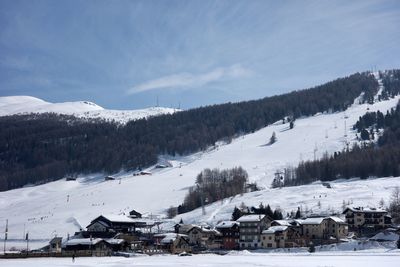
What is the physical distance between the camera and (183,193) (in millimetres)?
130875

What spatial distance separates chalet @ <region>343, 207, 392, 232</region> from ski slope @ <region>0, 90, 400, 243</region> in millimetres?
6829

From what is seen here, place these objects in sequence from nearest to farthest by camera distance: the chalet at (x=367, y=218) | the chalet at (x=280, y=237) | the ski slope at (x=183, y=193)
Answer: the chalet at (x=280, y=237)
the chalet at (x=367, y=218)
the ski slope at (x=183, y=193)

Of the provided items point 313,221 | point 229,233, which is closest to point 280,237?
point 313,221

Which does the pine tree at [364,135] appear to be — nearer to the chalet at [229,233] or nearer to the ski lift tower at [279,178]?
the ski lift tower at [279,178]

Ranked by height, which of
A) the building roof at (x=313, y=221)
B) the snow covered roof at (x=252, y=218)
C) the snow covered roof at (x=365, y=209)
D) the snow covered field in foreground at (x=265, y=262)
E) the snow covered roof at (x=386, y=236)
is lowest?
the snow covered roof at (x=386, y=236)

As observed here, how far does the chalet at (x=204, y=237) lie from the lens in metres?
80.7

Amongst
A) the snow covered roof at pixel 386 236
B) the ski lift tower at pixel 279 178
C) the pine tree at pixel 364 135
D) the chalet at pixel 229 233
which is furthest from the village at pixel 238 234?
the pine tree at pixel 364 135

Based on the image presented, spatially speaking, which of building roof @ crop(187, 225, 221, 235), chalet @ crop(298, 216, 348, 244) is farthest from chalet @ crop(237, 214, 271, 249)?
chalet @ crop(298, 216, 348, 244)

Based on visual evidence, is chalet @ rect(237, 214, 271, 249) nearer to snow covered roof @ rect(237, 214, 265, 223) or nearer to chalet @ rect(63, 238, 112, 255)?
snow covered roof @ rect(237, 214, 265, 223)

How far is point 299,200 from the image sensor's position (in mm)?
103375

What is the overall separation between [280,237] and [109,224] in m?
26.9

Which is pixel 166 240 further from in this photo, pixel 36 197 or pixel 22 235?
pixel 36 197

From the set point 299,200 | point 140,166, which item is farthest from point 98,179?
point 299,200

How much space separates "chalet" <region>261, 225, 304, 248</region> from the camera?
7556 cm
